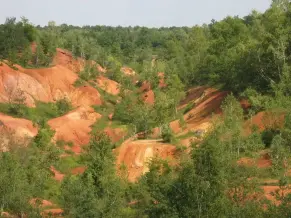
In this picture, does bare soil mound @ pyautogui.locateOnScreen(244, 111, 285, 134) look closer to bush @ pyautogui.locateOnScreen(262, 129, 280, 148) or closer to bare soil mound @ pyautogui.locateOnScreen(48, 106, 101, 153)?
bush @ pyautogui.locateOnScreen(262, 129, 280, 148)

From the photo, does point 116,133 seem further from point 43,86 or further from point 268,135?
point 268,135

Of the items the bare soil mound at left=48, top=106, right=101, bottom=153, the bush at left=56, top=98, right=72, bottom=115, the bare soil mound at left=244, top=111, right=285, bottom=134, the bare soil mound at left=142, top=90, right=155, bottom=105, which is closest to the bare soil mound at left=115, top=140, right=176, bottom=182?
the bare soil mound at left=244, top=111, right=285, bottom=134

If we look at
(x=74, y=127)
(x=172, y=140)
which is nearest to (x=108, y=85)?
(x=74, y=127)

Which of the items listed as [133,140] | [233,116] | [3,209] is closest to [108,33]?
[133,140]

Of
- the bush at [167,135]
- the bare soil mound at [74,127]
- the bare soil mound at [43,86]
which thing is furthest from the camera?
the bare soil mound at [43,86]

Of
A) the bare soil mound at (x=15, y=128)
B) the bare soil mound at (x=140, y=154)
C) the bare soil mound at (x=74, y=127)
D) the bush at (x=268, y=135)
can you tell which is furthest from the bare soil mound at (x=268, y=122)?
the bare soil mound at (x=74, y=127)

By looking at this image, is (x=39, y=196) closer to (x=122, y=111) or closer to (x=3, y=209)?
(x=3, y=209)

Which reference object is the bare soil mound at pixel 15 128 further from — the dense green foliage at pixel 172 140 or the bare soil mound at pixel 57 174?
the bare soil mound at pixel 57 174

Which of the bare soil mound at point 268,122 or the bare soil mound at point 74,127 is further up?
A: the bare soil mound at point 268,122
